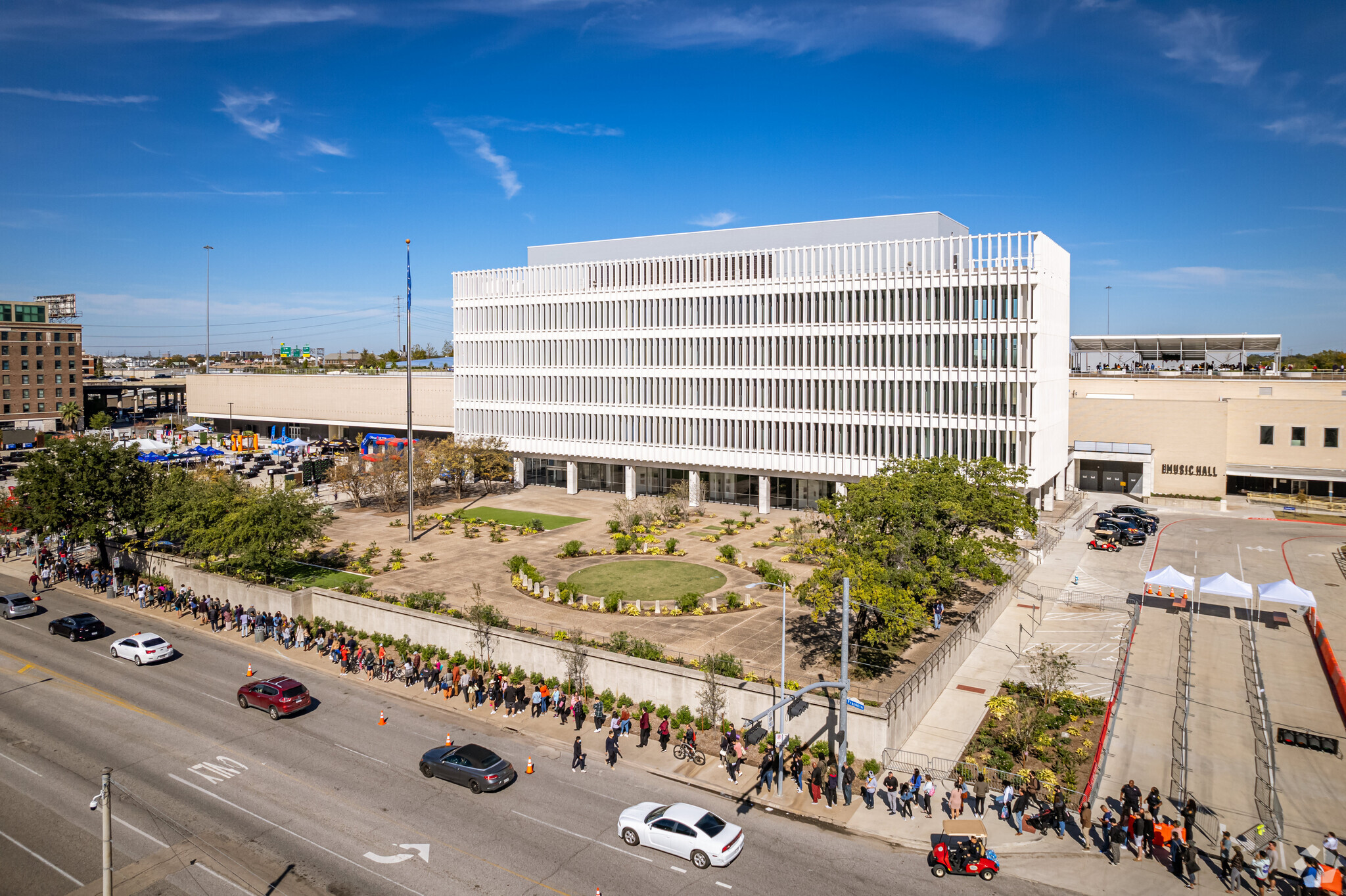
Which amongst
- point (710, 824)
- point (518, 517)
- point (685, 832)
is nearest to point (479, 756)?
point (685, 832)

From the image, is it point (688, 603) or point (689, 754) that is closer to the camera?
point (689, 754)

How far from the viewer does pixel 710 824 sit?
74.0ft

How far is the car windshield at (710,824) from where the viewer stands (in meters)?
22.3

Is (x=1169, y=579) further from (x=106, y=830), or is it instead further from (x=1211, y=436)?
(x=106, y=830)

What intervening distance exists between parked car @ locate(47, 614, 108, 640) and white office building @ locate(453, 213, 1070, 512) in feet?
142

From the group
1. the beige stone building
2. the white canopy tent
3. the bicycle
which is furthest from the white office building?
the bicycle

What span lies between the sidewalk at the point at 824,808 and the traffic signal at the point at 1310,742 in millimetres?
10581

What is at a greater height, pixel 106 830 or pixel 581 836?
pixel 106 830

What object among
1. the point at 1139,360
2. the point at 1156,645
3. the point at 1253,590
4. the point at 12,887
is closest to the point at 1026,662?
the point at 1156,645

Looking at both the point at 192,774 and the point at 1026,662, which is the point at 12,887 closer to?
the point at 192,774

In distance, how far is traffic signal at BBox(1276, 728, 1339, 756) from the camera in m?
28.4

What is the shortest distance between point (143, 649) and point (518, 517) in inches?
1357

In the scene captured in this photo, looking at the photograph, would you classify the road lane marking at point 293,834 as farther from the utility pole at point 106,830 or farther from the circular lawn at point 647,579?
the circular lawn at point 647,579

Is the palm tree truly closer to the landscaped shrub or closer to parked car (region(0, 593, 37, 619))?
parked car (region(0, 593, 37, 619))
